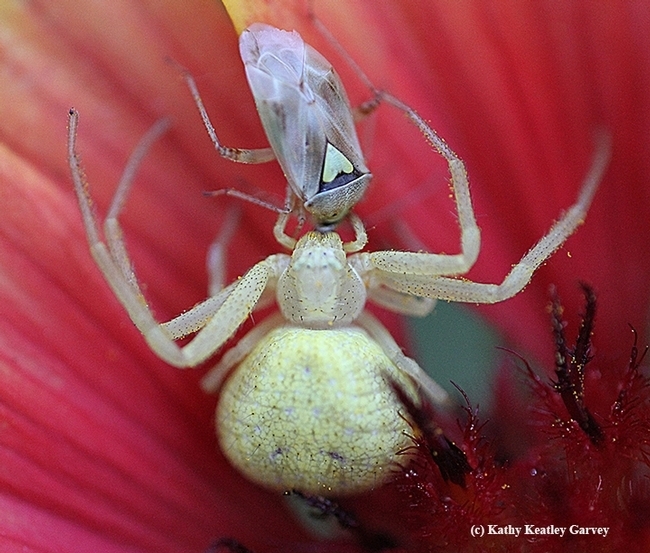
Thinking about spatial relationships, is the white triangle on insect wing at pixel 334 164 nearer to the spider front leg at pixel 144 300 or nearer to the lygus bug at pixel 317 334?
the lygus bug at pixel 317 334

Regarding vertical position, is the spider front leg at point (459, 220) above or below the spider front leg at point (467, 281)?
above

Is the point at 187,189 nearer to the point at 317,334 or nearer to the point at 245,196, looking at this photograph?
the point at 245,196

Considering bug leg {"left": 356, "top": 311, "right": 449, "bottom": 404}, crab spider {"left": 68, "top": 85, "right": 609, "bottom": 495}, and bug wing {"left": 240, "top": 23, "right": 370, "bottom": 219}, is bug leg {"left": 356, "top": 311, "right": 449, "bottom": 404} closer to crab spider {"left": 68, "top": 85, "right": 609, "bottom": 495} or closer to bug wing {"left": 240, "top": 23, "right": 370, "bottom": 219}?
crab spider {"left": 68, "top": 85, "right": 609, "bottom": 495}

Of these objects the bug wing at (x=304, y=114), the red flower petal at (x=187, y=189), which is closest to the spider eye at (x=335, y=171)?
the bug wing at (x=304, y=114)

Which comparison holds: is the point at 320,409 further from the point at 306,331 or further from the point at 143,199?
the point at 143,199

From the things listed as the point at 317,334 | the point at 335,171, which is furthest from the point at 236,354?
the point at 335,171

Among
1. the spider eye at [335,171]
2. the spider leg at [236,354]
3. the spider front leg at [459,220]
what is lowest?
the spider leg at [236,354]
